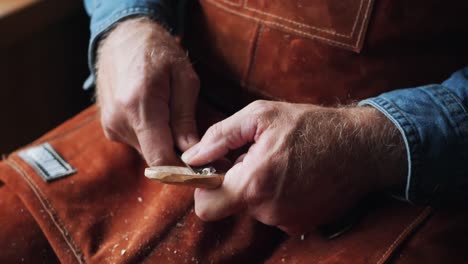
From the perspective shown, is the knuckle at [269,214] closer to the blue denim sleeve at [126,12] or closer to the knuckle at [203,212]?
the knuckle at [203,212]

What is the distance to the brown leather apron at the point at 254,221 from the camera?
1.80ft

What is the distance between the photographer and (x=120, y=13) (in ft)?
2.39

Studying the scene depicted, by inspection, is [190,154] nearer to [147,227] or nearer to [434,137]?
[147,227]

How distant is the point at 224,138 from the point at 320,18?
209mm

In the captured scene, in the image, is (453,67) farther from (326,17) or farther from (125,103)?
(125,103)

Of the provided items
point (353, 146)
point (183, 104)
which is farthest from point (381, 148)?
point (183, 104)

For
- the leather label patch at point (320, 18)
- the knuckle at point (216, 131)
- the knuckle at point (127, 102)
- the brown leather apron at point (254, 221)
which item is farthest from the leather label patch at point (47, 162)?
the leather label patch at point (320, 18)

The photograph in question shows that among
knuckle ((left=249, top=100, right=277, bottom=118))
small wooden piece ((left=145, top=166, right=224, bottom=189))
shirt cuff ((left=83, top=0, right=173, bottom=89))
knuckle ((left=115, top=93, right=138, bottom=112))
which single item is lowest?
small wooden piece ((left=145, top=166, right=224, bottom=189))

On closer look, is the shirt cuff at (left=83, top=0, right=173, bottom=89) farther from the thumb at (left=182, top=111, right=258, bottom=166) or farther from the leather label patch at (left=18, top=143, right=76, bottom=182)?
the thumb at (left=182, top=111, right=258, bottom=166)

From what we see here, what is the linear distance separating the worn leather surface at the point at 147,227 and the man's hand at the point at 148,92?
2.5 inches

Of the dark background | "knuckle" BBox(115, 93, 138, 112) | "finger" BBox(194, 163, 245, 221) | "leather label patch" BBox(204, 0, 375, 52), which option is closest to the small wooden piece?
"finger" BBox(194, 163, 245, 221)

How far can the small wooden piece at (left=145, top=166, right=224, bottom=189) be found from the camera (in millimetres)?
508

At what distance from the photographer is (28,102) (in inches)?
44.6

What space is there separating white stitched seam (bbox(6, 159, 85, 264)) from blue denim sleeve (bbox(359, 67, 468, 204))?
0.43m
